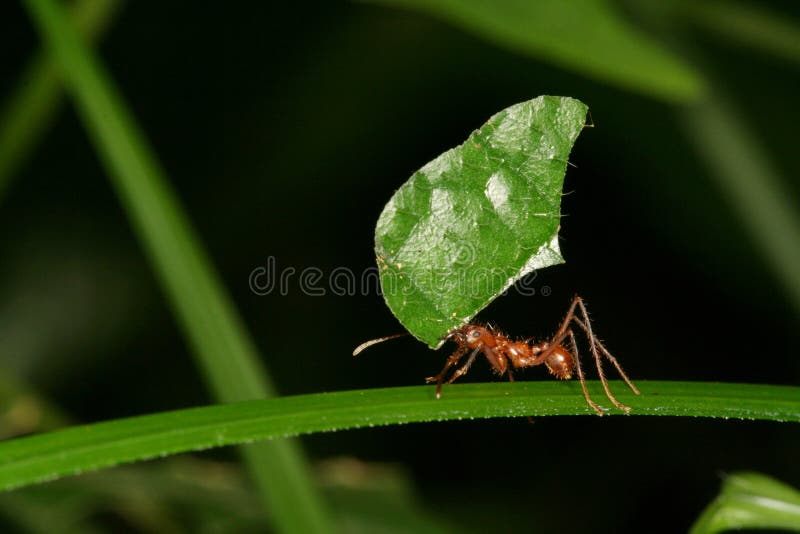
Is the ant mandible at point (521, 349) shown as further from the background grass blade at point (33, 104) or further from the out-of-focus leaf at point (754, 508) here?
the background grass blade at point (33, 104)

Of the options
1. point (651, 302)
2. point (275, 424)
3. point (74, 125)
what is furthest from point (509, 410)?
point (74, 125)

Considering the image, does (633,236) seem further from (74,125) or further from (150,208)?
(74,125)

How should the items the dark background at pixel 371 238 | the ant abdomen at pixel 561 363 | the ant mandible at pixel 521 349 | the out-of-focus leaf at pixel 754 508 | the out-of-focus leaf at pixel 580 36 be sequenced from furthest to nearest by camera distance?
1. the dark background at pixel 371 238
2. the out-of-focus leaf at pixel 580 36
3. the ant abdomen at pixel 561 363
4. the ant mandible at pixel 521 349
5. the out-of-focus leaf at pixel 754 508

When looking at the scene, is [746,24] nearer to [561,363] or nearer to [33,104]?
[561,363]

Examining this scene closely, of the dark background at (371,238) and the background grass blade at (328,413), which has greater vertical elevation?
the dark background at (371,238)

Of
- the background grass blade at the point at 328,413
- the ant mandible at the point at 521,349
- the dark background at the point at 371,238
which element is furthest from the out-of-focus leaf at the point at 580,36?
the dark background at the point at 371,238

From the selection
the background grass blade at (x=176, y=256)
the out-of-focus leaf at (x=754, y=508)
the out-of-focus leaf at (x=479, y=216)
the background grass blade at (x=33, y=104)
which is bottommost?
the out-of-focus leaf at (x=754, y=508)

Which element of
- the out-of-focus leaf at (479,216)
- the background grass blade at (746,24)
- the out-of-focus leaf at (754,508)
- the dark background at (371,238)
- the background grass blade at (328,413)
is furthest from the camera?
the dark background at (371,238)

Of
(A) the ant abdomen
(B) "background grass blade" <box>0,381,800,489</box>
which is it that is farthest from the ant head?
(B) "background grass blade" <box>0,381,800,489</box>

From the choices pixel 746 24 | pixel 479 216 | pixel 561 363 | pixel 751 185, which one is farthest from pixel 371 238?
pixel 479 216
